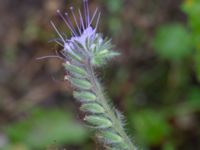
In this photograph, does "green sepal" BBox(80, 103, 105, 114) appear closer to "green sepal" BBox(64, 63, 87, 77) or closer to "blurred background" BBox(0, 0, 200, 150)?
"green sepal" BBox(64, 63, 87, 77)

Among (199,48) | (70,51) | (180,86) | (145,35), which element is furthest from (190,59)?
(70,51)

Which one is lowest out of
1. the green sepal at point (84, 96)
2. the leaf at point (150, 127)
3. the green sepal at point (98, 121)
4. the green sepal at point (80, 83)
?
the leaf at point (150, 127)

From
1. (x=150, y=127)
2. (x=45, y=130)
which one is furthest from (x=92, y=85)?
(x=45, y=130)

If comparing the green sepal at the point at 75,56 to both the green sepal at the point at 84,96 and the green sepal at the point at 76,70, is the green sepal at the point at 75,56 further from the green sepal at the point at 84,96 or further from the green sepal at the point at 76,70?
the green sepal at the point at 84,96

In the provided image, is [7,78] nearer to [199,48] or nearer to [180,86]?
[180,86]

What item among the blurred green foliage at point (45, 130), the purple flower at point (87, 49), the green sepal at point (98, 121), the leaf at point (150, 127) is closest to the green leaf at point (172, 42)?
the leaf at point (150, 127)

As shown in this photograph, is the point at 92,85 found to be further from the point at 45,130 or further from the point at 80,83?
the point at 45,130
